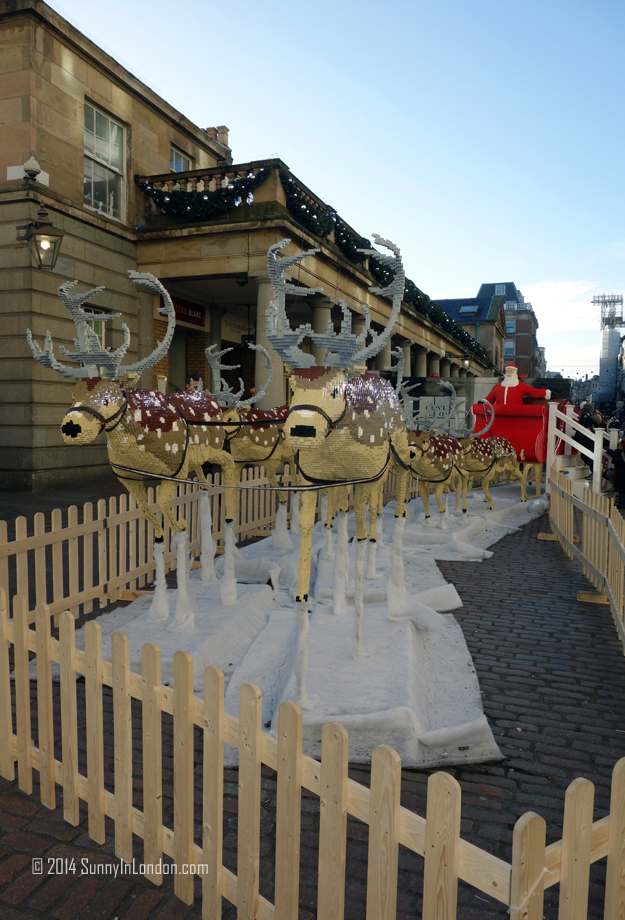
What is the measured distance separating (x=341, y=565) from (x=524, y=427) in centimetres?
999

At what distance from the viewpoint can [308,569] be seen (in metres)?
4.05

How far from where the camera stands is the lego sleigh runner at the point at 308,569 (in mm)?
3779

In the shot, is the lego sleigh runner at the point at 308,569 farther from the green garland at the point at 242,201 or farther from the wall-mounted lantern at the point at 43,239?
the green garland at the point at 242,201

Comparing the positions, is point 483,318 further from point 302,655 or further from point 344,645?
point 302,655

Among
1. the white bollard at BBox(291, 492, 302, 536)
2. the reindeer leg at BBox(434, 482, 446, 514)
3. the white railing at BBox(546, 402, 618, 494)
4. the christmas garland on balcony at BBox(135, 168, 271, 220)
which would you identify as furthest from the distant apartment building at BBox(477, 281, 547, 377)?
the white bollard at BBox(291, 492, 302, 536)

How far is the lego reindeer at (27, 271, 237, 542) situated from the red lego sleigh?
993 centimetres

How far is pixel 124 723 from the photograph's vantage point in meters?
2.80

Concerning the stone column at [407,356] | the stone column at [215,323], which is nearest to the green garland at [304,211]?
the stone column at [215,323]

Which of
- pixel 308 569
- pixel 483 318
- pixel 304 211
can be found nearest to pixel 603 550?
pixel 308 569

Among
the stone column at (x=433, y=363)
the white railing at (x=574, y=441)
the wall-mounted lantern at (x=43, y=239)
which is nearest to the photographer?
the white railing at (x=574, y=441)

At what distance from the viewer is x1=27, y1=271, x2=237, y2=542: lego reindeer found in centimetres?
459

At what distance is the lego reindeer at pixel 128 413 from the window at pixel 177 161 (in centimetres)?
1422

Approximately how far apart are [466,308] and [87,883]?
60.1 metres

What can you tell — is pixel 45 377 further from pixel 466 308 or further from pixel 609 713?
pixel 466 308
